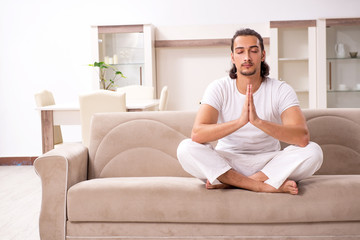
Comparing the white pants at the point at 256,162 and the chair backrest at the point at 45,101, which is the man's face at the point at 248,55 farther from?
the chair backrest at the point at 45,101

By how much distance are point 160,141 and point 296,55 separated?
10.8ft

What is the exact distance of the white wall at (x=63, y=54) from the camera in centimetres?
569

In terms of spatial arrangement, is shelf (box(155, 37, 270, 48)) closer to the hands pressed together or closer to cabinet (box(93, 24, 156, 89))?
cabinet (box(93, 24, 156, 89))

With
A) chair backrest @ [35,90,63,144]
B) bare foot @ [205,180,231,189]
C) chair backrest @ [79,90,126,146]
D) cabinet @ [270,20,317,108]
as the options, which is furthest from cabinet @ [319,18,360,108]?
bare foot @ [205,180,231,189]

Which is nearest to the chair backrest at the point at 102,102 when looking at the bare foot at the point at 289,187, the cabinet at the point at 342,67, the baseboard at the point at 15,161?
the bare foot at the point at 289,187

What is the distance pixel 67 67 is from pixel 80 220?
383 centimetres

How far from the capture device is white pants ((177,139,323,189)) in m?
2.11

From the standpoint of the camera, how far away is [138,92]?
5.18m

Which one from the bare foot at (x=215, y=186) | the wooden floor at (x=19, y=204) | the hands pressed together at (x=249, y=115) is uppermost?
the hands pressed together at (x=249, y=115)

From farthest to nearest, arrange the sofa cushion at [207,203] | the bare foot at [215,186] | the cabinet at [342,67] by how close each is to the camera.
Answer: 1. the cabinet at [342,67]
2. the bare foot at [215,186]
3. the sofa cushion at [207,203]

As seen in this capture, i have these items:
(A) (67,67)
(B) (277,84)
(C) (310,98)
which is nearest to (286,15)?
(C) (310,98)

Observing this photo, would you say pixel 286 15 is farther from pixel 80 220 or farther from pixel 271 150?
pixel 80 220

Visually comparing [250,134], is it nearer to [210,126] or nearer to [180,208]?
[210,126]

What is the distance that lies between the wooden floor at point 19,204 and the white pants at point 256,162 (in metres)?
1.14
